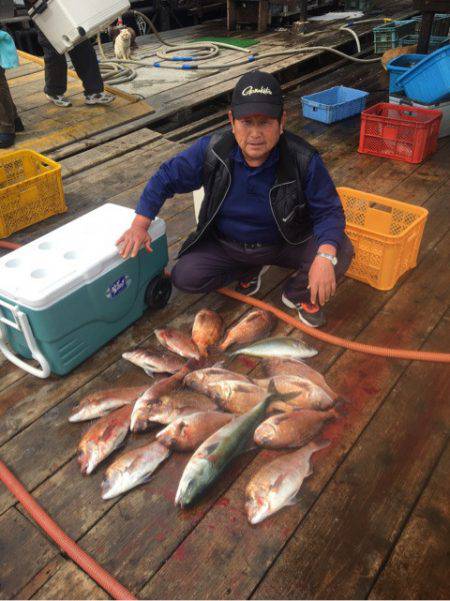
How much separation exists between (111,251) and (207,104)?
4450 millimetres

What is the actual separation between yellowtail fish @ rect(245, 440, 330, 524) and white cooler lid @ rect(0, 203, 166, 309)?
1.09 meters

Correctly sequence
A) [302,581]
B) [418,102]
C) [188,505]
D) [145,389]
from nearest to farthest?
[302,581] < [188,505] < [145,389] < [418,102]

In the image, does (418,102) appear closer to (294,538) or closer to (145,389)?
(145,389)

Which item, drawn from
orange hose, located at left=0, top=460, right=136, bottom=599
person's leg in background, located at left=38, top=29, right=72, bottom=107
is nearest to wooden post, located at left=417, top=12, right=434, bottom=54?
person's leg in background, located at left=38, top=29, right=72, bottom=107

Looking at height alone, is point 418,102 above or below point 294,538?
above

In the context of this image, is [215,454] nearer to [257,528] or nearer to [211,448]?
[211,448]

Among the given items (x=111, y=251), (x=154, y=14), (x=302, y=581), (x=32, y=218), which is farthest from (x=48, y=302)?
(x=154, y=14)

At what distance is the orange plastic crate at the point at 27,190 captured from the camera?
3.38 metres

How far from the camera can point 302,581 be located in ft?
4.97

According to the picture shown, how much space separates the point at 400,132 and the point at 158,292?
2.78m

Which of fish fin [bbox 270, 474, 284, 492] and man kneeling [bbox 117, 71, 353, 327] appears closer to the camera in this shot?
fish fin [bbox 270, 474, 284, 492]

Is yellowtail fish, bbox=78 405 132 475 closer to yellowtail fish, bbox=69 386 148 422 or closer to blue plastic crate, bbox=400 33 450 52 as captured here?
yellowtail fish, bbox=69 386 148 422

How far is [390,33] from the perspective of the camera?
6562mm

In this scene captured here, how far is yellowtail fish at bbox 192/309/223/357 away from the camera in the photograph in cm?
245
